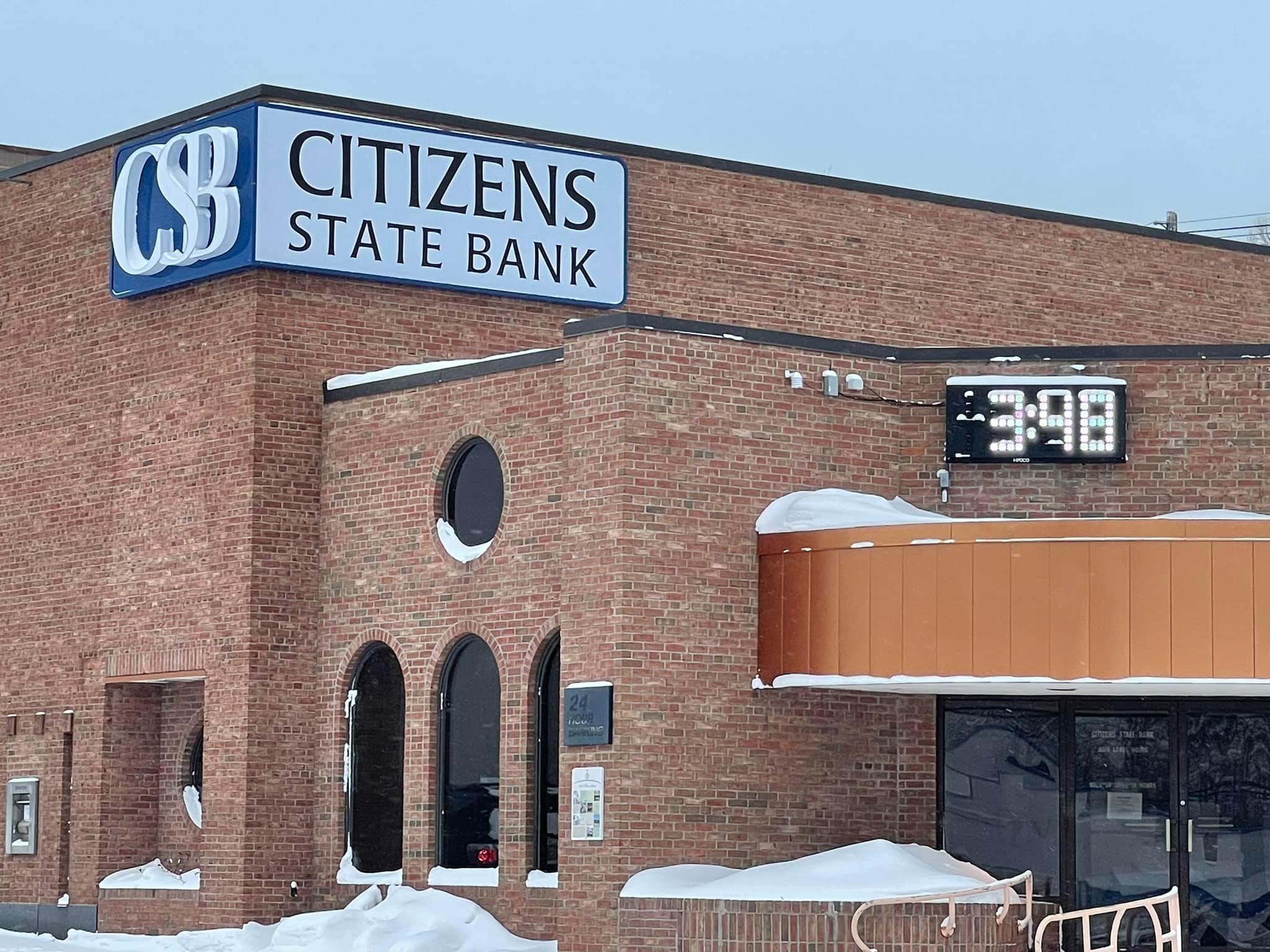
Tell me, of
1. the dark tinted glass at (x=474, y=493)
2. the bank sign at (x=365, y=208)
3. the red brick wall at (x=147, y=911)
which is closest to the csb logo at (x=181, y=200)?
the bank sign at (x=365, y=208)

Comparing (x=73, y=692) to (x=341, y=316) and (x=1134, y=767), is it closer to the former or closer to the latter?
(x=341, y=316)

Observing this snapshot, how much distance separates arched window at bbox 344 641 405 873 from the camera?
23391 millimetres

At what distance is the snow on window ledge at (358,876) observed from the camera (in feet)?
75.7

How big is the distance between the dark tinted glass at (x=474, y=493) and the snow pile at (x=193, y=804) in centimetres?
458

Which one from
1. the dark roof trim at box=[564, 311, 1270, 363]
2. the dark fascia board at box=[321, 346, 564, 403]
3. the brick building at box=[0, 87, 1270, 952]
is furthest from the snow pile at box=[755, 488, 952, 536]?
the dark fascia board at box=[321, 346, 564, 403]

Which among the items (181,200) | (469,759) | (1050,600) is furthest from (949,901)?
(181,200)

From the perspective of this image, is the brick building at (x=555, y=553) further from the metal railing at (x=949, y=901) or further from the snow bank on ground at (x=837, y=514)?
the metal railing at (x=949, y=901)

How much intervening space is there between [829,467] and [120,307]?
9.04m

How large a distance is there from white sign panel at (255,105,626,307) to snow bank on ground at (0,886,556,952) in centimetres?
682

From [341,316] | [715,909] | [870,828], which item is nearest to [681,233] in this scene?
[341,316]

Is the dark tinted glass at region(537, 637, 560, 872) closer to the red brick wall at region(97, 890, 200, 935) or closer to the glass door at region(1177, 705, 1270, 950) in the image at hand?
the red brick wall at region(97, 890, 200, 935)

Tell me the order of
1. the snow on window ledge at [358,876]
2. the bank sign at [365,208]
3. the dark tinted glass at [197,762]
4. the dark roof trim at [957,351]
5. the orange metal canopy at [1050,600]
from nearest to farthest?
the orange metal canopy at [1050,600] < the dark roof trim at [957,351] < the snow on window ledge at [358,876] < the bank sign at [365,208] < the dark tinted glass at [197,762]

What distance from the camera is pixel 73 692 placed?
2602cm

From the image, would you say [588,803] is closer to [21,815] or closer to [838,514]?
[838,514]
